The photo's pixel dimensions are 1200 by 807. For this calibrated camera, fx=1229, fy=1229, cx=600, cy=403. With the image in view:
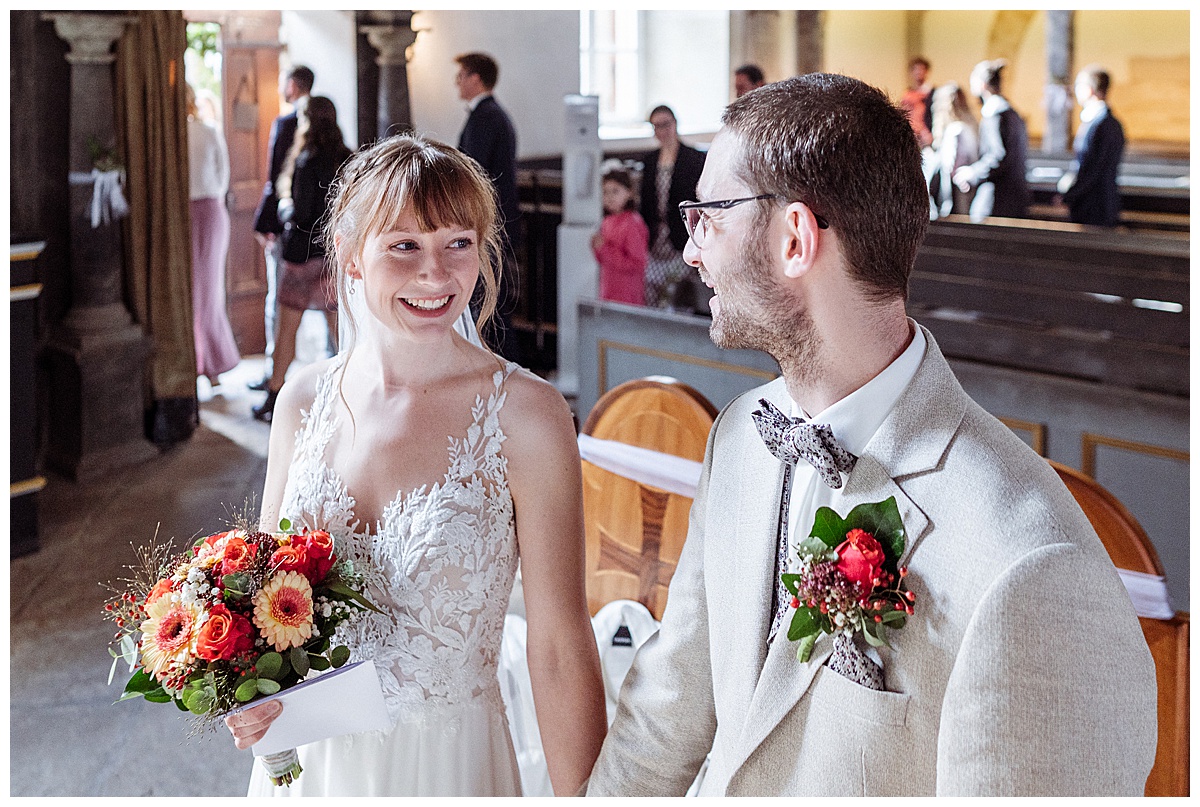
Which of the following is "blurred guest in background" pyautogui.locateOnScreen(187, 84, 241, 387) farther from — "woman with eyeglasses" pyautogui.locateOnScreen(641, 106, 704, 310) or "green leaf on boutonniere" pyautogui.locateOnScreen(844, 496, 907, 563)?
"green leaf on boutonniere" pyautogui.locateOnScreen(844, 496, 907, 563)

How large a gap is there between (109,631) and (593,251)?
3.93m

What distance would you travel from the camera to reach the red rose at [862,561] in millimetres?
1303

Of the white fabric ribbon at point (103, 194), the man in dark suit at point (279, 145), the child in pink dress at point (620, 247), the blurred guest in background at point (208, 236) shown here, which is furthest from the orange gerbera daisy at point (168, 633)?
the child in pink dress at point (620, 247)

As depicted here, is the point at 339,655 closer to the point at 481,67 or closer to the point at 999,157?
the point at 481,67

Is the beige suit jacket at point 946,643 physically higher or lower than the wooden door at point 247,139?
lower

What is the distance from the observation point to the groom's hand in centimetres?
163

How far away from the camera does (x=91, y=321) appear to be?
631cm

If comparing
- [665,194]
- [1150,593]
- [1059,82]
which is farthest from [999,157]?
[1150,593]

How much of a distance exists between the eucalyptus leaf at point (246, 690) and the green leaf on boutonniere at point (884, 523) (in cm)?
81

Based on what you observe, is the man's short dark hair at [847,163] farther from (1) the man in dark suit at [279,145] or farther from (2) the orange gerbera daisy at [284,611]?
(1) the man in dark suit at [279,145]

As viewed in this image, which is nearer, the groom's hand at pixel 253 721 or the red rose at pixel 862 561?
the red rose at pixel 862 561

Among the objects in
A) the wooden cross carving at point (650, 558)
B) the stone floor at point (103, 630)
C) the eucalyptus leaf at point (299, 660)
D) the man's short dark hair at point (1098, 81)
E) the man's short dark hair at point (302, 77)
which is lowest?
the stone floor at point (103, 630)

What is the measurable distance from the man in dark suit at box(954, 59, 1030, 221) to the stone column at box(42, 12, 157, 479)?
230 inches

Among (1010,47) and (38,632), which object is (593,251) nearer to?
(38,632)
